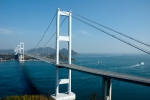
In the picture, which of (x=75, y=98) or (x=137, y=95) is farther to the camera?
(x=137, y=95)

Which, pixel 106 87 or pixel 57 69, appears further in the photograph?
pixel 57 69

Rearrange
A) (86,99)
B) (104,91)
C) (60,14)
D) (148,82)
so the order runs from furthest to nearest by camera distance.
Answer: (60,14)
(86,99)
(104,91)
(148,82)

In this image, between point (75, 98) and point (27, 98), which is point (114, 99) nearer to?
point (75, 98)

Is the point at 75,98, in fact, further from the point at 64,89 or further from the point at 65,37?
the point at 65,37

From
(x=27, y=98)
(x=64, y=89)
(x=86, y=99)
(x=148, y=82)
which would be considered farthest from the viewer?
(x=64, y=89)

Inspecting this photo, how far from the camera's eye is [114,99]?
11742 mm

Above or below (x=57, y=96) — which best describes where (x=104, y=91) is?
above

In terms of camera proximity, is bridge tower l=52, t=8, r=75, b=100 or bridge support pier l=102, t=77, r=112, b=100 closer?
bridge support pier l=102, t=77, r=112, b=100

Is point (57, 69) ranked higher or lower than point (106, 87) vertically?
higher

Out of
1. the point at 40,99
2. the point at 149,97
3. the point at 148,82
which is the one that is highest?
the point at 148,82

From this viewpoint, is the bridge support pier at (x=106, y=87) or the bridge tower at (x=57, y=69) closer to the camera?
the bridge support pier at (x=106, y=87)

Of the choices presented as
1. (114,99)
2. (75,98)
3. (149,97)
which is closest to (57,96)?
(75,98)

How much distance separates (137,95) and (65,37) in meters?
6.68

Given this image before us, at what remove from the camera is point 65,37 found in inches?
476
